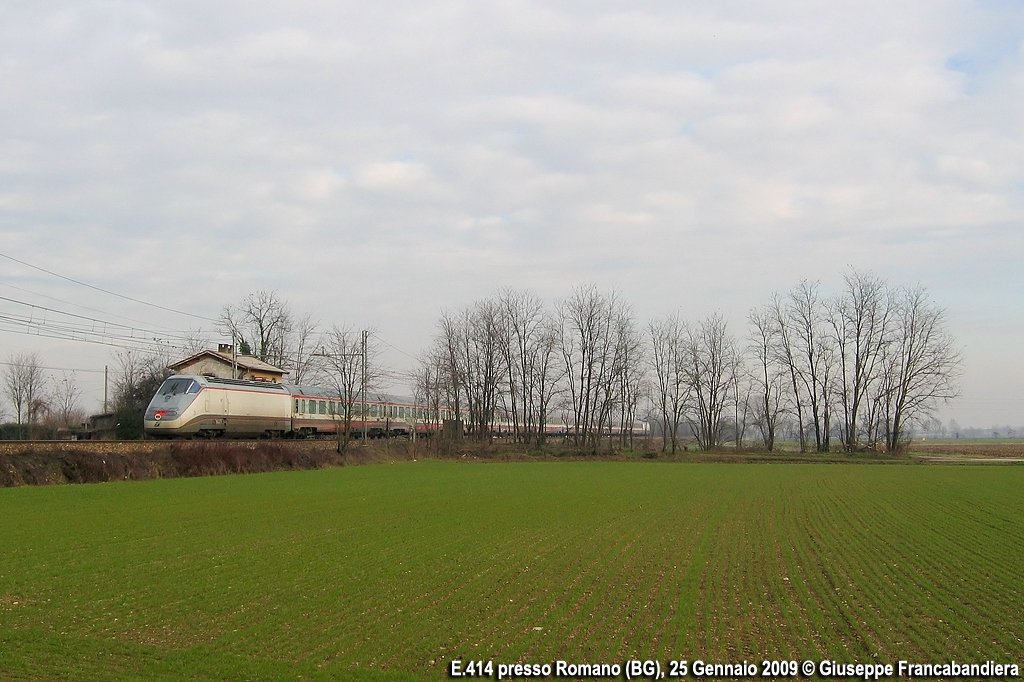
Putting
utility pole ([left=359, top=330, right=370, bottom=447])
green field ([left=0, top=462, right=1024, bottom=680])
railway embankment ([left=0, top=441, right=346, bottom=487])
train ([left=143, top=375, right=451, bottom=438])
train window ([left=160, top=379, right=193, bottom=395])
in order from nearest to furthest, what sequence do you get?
green field ([left=0, top=462, right=1024, bottom=680])
railway embankment ([left=0, top=441, right=346, bottom=487])
train ([left=143, top=375, right=451, bottom=438])
train window ([left=160, top=379, right=193, bottom=395])
utility pole ([left=359, top=330, right=370, bottom=447])

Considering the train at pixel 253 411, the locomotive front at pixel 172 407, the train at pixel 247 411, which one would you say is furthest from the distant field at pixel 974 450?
the locomotive front at pixel 172 407

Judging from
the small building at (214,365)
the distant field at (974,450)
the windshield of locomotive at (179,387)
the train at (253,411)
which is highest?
the small building at (214,365)

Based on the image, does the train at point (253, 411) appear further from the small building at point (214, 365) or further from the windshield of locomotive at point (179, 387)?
the small building at point (214, 365)

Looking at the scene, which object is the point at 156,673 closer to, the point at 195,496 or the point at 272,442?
the point at 195,496

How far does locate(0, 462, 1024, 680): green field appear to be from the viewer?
874cm

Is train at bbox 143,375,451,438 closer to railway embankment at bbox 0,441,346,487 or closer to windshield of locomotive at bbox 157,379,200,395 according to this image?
windshield of locomotive at bbox 157,379,200,395

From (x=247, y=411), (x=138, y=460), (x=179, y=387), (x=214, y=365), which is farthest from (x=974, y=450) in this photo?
(x=138, y=460)

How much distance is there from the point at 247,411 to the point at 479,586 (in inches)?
1576

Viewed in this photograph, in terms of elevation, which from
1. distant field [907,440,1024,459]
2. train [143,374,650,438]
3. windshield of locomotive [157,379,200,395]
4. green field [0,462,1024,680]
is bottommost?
distant field [907,440,1024,459]

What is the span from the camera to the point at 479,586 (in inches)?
479

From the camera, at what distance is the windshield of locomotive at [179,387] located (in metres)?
44.1

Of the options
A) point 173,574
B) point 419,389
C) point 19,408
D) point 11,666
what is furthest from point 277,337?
point 11,666

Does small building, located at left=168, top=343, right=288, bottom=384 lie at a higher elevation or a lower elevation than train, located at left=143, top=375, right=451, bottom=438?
higher

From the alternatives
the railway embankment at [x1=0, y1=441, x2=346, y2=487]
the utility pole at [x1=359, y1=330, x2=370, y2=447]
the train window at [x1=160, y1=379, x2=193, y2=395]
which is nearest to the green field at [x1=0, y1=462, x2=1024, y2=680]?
the railway embankment at [x1=0, y1=441, x2=346, y2=487]
